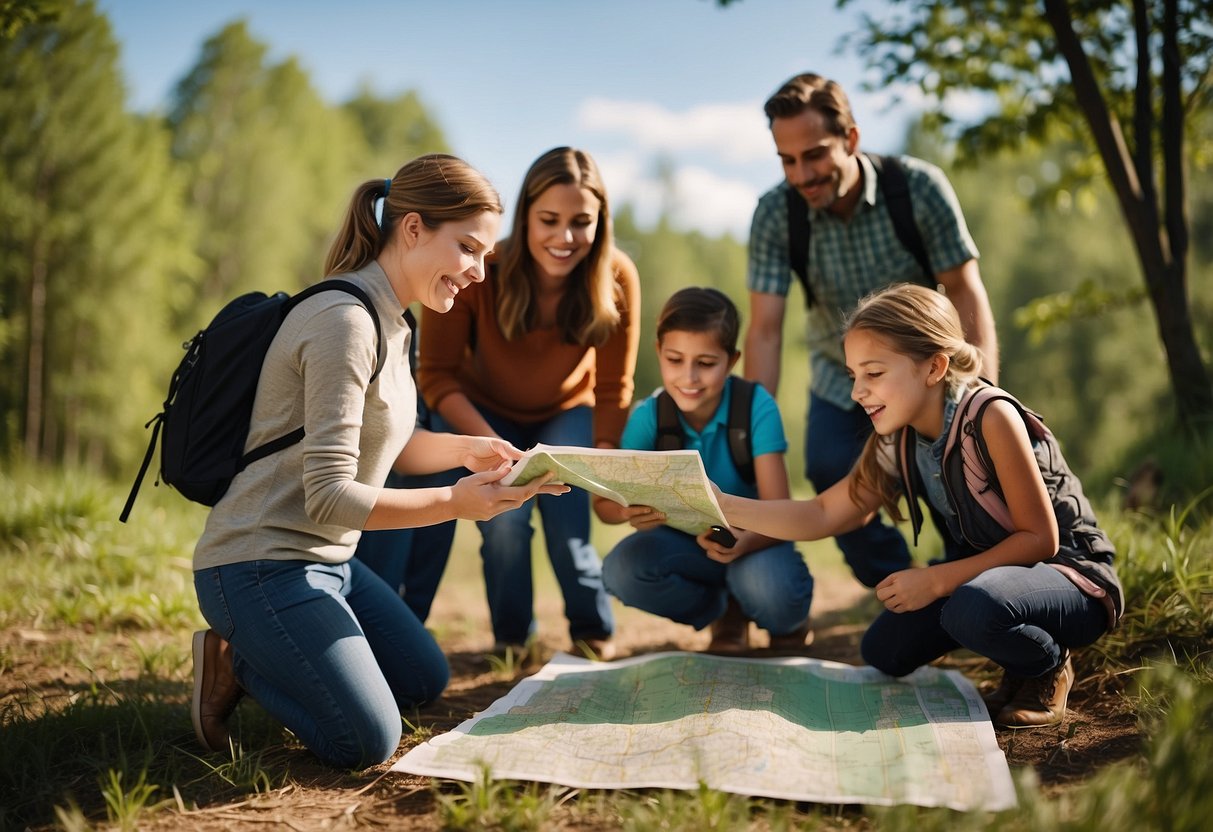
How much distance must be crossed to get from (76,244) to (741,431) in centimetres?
1265

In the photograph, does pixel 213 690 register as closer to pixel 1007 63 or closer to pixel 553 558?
pixel 553 558

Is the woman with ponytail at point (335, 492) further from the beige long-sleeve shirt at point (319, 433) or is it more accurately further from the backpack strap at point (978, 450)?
the backpack strap at point (978, 450)

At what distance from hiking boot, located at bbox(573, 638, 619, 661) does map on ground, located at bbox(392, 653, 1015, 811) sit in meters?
0.56

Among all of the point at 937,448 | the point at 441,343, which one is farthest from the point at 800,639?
the point at 441,343

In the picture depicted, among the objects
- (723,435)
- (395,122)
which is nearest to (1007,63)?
(723,435)

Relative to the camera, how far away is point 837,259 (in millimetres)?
3941

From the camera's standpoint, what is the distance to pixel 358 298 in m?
2.64

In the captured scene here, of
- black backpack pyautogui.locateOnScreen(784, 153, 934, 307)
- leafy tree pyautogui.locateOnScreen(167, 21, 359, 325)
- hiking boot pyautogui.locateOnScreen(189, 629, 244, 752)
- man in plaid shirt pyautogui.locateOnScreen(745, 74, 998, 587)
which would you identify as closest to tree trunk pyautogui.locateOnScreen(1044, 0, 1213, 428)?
man in plaid shirt pyautogui.locateOnScreen(745, 74, 998, 587)

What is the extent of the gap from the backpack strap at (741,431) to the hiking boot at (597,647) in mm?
926

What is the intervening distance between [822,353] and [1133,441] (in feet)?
9.09

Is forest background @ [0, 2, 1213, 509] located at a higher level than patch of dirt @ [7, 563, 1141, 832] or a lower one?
higher

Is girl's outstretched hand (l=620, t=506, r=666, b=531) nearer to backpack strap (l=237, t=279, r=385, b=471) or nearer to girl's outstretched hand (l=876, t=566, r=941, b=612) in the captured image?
girl's outstretched hand (l=876, t=566, r=941, b=612)

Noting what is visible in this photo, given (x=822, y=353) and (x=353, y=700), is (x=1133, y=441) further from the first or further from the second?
(x=353, y=700)

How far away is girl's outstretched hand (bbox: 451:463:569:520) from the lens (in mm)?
2605
